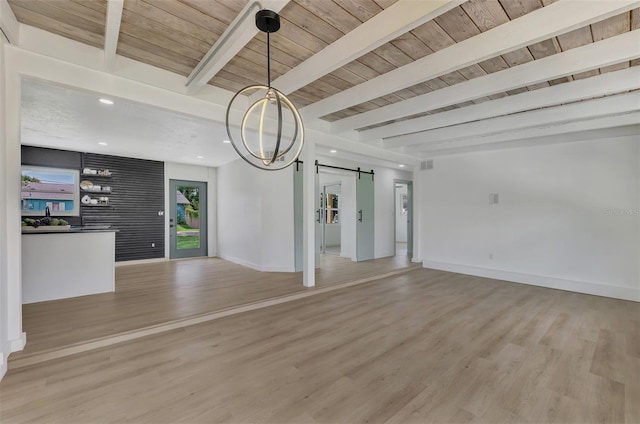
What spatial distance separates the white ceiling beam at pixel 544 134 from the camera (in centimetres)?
414

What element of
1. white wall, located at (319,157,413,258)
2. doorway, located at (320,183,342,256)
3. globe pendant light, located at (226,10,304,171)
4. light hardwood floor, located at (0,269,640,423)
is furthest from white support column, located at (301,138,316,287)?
doorway, located at (320,183,342,256)

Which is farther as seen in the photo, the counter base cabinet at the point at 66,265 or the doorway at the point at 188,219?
the doorway at the point at 188,219

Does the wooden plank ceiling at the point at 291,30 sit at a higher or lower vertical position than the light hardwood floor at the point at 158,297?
higher

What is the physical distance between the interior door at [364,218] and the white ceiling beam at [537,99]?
279 centimetres

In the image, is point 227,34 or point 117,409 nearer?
point 117,409

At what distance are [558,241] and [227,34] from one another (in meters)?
6.15

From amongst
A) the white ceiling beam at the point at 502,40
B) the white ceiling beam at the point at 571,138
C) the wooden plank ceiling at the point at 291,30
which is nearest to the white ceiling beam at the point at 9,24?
the wooden plank ceiling at the point at 291,30

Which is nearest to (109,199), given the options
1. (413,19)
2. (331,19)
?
(331,19)

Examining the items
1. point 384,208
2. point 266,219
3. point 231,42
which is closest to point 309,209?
point 266,219

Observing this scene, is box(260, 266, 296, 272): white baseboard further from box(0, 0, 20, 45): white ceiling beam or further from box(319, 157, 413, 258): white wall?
box(0, 0, 20, 45): white ceiling beam

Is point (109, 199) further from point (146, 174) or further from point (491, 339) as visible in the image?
point (491, 339)

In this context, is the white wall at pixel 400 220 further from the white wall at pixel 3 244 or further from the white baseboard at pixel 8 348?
the white wall at pixel 3 244

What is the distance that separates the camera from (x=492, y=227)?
19.3ft

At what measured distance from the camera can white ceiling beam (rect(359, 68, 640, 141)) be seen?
3.09 metres
